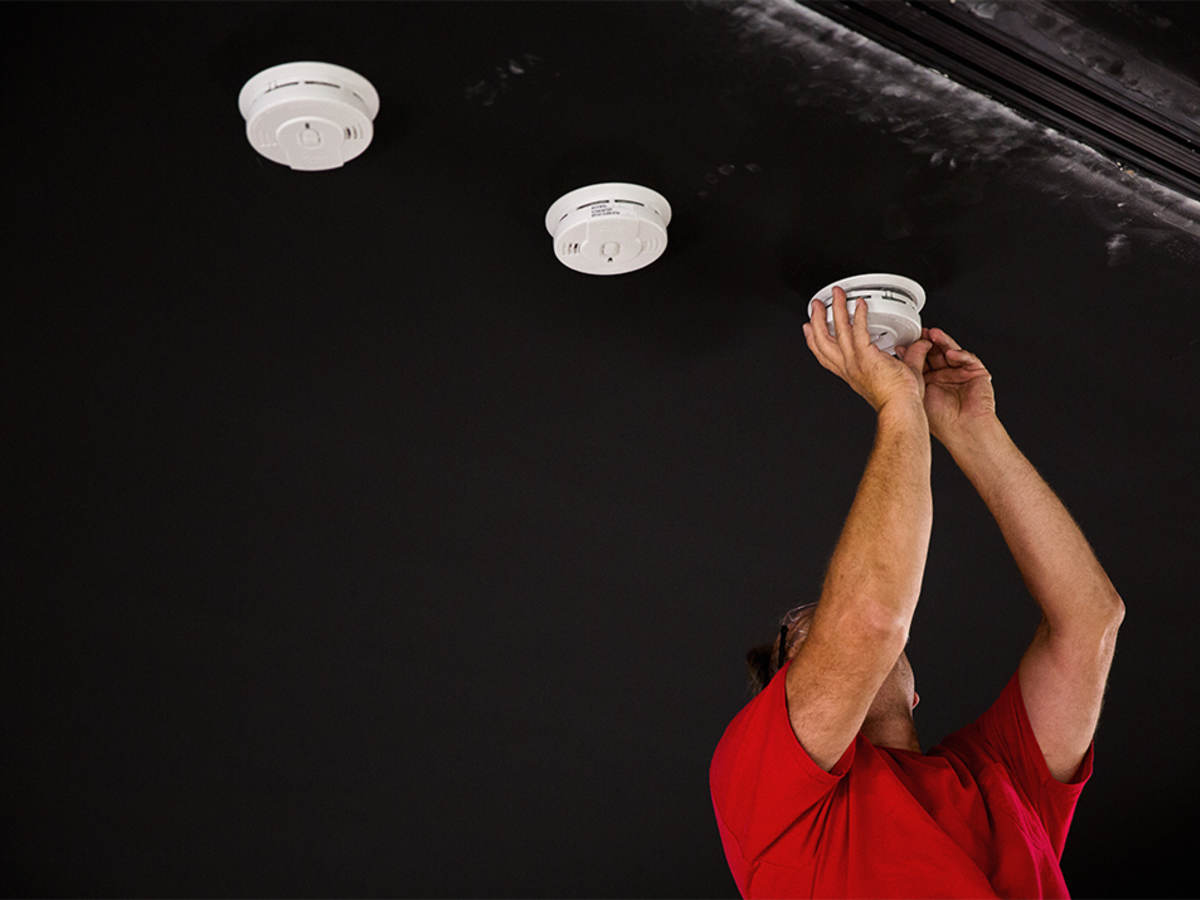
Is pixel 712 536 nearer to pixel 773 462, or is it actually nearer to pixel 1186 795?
pixel 773 462

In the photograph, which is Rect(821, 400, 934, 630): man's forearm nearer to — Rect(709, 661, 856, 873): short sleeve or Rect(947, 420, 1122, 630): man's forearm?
Rect(709, 661, 856, 873): short sleeve

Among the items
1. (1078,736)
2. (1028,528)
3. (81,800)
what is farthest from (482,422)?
(81,800)

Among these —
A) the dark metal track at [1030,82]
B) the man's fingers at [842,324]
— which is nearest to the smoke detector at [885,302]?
the man's fingers at [842,324]

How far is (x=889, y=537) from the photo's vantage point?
139 centimetres

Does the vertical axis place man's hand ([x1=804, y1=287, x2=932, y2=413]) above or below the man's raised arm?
above

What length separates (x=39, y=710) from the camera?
97.0 inches

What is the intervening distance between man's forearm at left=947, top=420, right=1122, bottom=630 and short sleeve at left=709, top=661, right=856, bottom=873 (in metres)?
0.42

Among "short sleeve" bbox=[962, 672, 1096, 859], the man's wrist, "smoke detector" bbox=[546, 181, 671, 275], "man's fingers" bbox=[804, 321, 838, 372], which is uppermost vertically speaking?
"smoke detector" bbox=[546, 181, 671, 275]

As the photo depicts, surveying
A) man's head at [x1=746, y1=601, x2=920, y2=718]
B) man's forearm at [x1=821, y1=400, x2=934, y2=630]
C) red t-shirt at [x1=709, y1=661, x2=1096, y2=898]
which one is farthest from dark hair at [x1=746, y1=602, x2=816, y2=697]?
man's forearm at [x1=821, y1=400, x2=934, y2=630]

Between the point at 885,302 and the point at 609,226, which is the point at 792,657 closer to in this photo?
the point at 885,302

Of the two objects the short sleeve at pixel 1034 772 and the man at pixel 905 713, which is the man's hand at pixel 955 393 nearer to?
the man at pixel 905 713

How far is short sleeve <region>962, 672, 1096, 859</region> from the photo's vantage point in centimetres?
167

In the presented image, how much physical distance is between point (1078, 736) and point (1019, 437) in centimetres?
50

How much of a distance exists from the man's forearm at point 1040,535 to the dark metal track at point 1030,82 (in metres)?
0.41
